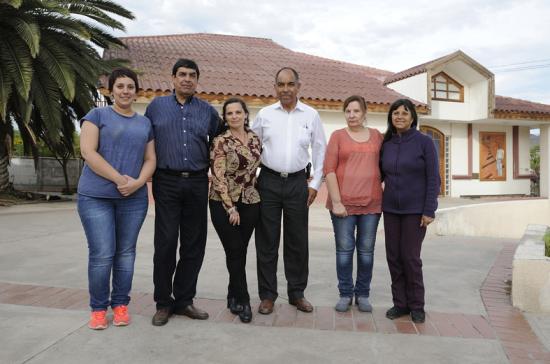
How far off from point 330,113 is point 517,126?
9407mm

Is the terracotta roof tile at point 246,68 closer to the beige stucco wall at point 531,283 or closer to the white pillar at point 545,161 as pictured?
the white pillar at point 545,161

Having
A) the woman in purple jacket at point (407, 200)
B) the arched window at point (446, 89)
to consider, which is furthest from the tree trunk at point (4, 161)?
the arched window at point (446, 89)

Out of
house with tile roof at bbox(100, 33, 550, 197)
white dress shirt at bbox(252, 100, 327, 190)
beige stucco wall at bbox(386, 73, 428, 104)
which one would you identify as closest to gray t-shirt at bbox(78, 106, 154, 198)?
white dress shirt at bbox(252, 100, 327, 190)

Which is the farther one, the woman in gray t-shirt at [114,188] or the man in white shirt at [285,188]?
the man in white shirt at [285,188]

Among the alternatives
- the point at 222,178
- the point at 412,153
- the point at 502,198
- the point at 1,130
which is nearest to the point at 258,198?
the point at 222,178

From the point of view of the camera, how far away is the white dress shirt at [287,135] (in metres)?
3.55

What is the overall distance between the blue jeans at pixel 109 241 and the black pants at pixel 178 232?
18 cm

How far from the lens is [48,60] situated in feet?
32.4

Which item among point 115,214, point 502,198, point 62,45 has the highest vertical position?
point 62,45

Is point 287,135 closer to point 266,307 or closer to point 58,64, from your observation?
point 266,307

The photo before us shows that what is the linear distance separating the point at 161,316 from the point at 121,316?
28cm

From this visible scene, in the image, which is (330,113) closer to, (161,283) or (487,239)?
(487,239)

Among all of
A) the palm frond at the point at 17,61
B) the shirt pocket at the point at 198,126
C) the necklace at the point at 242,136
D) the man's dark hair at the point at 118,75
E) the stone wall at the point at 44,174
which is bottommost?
the stone wall at the point at 44,174

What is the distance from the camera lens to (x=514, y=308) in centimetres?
369
